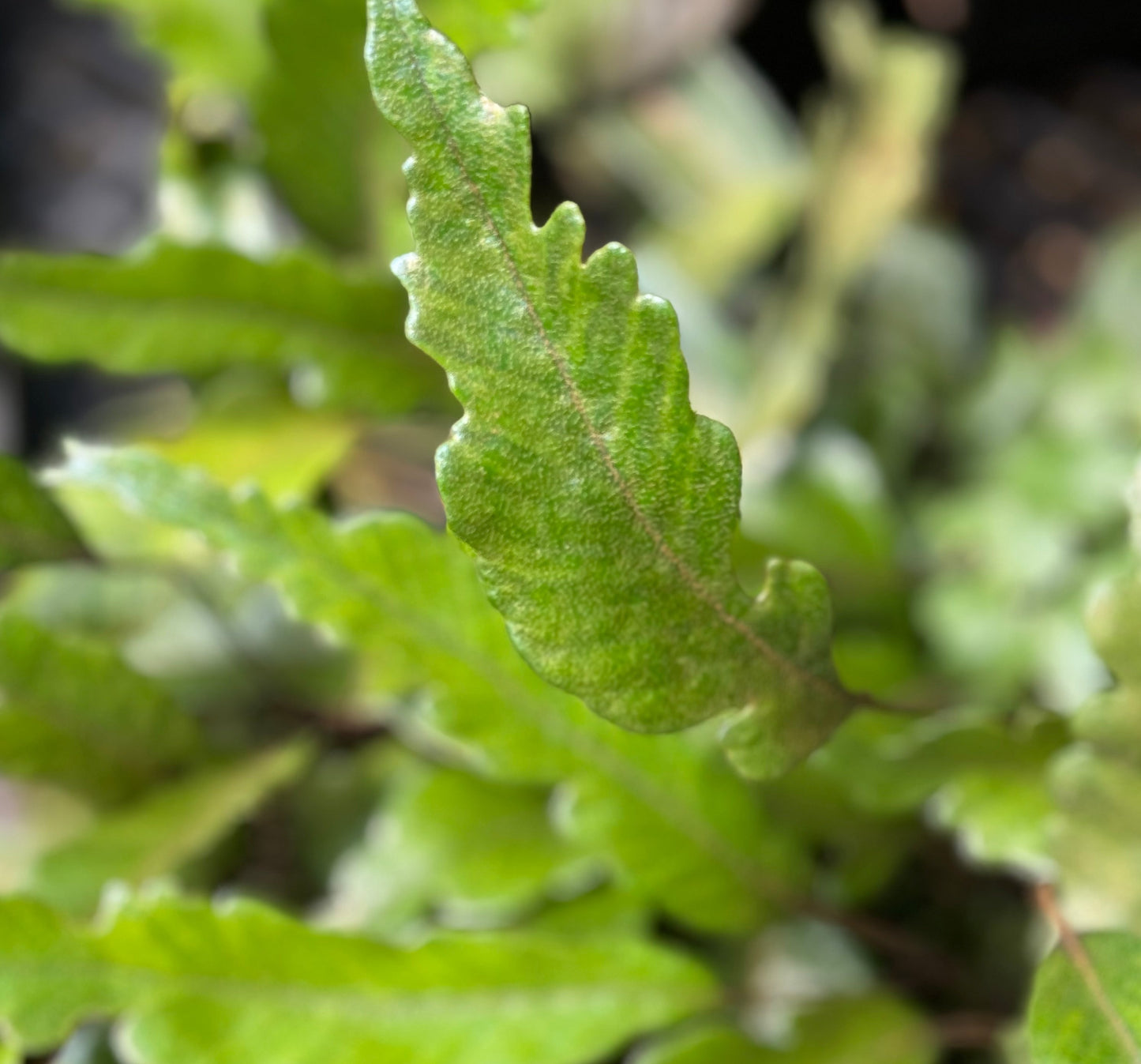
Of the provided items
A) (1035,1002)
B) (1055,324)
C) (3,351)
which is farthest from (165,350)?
(1055,324)

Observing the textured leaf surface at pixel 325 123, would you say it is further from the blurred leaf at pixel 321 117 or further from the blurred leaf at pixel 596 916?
the blurred leaf at pixel 596 916

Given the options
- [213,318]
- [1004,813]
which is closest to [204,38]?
[213,318]

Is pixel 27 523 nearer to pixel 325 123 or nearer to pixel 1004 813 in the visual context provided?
pixel 325 123

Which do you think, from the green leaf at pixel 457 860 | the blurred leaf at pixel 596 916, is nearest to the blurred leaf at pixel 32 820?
the green leaf at pixel 457 860

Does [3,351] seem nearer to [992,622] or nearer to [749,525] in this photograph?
[749,525]

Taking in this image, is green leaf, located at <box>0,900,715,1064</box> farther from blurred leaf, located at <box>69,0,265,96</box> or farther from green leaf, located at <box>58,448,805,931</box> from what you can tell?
blurred leaf, located at <box>69,0,265,96</box>

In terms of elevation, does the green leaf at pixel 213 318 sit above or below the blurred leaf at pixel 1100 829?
above
